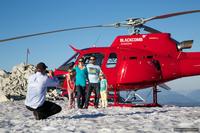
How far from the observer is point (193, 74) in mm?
13961

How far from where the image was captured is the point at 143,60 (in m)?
13.8

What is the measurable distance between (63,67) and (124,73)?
2893 mm

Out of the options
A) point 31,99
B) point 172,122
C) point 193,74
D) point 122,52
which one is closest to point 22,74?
point 122,52

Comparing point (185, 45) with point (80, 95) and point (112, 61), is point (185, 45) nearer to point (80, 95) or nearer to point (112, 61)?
point (112, 61)

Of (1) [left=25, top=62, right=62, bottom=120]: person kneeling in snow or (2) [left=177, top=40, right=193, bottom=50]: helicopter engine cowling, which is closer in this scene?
(1) [left=25, top=62, right=62, bottom=120]: person kneeling in snow

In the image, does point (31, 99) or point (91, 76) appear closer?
point (31, 99)

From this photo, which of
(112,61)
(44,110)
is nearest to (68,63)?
(112,61)

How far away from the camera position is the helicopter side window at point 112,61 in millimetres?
14195

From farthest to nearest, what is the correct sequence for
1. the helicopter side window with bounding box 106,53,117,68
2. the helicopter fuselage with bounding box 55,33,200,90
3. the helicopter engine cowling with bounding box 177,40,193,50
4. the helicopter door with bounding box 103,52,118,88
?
1. the helicopter side window with bounding box 106,53,117,68
2. the helicopter door with bounding box 103,52,118,88
3. the helicopter engine cowling with bounding box 177,40,193,50
4. the helicopter fuselage with bounding box 55,33,200,90

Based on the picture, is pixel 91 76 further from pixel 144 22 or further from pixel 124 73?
pixel 144 22

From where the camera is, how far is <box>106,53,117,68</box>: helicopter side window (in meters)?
14.2

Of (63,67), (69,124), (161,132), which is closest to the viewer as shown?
(161,132)

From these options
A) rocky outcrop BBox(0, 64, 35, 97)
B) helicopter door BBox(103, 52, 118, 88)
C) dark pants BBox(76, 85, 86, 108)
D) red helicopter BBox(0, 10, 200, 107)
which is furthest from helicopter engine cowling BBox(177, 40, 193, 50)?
rocky outcrop BBox(0, 64, 35, 97)

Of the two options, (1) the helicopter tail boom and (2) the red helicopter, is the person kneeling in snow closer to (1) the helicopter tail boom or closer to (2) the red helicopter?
(2) the red helicopter
